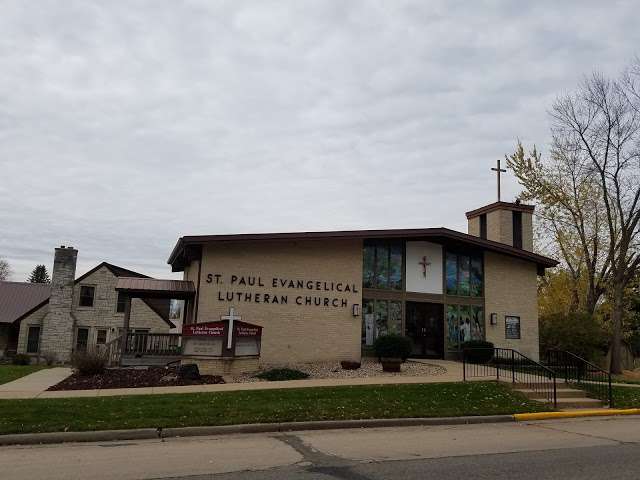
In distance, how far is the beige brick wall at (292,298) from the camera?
66.4 ft

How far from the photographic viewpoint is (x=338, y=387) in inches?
572

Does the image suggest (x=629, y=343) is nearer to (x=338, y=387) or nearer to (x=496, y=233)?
(x=496, y=233)

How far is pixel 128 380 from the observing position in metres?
15.9

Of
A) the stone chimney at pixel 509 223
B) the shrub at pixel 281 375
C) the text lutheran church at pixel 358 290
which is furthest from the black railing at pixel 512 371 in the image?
the stone chimney at pixel 509 223

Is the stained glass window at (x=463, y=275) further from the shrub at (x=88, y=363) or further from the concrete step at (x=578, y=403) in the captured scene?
the shrub at (x=88, y=363)

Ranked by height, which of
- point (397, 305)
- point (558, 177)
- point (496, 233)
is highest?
point (558, 177)

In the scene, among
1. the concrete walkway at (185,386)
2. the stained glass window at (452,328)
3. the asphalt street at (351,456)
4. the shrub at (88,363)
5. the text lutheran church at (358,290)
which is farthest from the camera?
the stained glass window at (452,328)

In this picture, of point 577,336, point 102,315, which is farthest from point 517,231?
point 102,315

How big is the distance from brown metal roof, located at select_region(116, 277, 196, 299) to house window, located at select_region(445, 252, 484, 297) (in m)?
10.5

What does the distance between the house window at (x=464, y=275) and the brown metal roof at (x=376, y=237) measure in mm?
753

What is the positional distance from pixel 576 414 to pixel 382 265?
35.3 feet

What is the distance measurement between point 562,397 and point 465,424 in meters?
4.36

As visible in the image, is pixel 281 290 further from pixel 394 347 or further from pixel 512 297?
pixel 512 297

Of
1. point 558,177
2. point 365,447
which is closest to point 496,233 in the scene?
point 558,177
